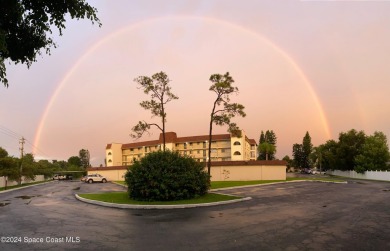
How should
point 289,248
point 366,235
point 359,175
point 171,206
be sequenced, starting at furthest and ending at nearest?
point 359,175 < point 171,206 < point 366,235 < point 289,248

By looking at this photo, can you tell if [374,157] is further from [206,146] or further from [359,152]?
[206,146]

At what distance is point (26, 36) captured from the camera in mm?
7160

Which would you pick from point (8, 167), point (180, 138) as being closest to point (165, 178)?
point (8, 167)

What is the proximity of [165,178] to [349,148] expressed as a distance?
74.9 metres

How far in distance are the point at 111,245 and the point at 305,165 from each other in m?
166

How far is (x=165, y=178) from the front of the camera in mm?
24312

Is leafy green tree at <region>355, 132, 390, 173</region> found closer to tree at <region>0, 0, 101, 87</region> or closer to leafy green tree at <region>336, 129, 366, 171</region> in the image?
leafy green tree at <region>336, 129, 366, 171</region>

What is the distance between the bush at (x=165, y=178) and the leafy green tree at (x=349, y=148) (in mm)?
71201

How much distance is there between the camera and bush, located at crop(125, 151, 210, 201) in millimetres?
23984

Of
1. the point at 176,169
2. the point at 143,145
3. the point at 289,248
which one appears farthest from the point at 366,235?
the point at 143,145

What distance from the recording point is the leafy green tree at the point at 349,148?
8562cm

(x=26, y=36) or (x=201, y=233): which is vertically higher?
(x=26, y=36)

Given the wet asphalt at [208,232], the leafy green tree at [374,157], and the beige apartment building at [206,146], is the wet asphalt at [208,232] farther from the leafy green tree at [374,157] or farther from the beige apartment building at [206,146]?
the beige apartment building at [206,146]

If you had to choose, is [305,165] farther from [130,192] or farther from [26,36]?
[26,36]
